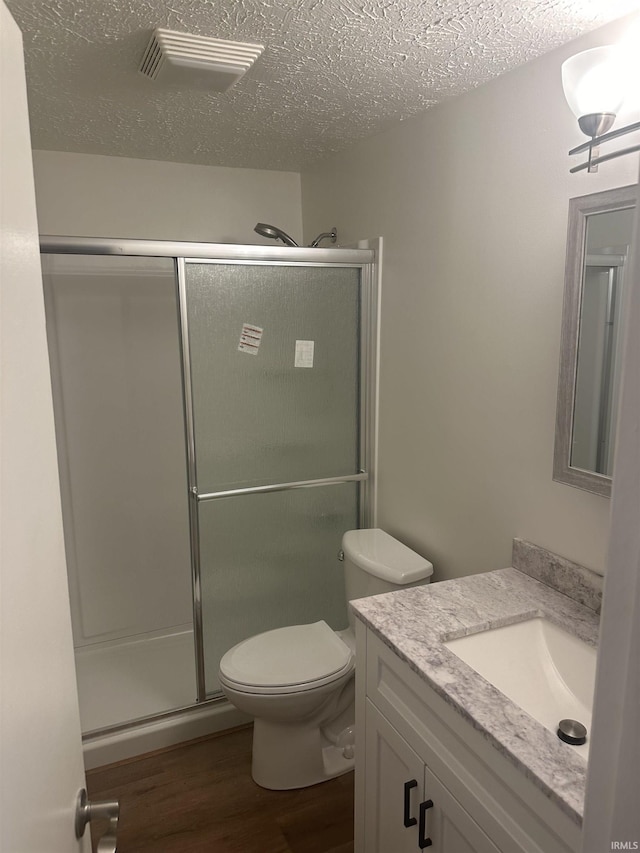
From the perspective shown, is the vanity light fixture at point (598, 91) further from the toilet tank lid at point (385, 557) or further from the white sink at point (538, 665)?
the toilet tank lid at point (385, 557)

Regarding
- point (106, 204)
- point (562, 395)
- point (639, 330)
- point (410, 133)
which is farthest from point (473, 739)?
point (106, 204)

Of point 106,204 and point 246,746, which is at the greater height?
point 106,204

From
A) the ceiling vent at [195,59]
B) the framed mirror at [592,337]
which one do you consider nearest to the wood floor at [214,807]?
the framed mirror at [592,337]

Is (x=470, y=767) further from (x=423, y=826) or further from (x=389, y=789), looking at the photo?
(x=389, y=789)

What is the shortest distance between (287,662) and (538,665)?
3.11ft

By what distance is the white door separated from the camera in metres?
0.57

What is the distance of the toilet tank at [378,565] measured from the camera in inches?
81.4

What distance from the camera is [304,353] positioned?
2408 millimetres

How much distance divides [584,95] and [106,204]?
2.03m

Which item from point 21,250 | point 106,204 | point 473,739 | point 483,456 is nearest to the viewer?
point 21,250

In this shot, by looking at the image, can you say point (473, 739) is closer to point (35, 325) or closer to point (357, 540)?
point (35, 325)

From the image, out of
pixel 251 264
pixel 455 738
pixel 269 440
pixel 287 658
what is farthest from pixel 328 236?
pixel 455 738

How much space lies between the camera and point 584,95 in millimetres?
1294

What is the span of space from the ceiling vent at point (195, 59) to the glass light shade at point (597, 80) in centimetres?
76
